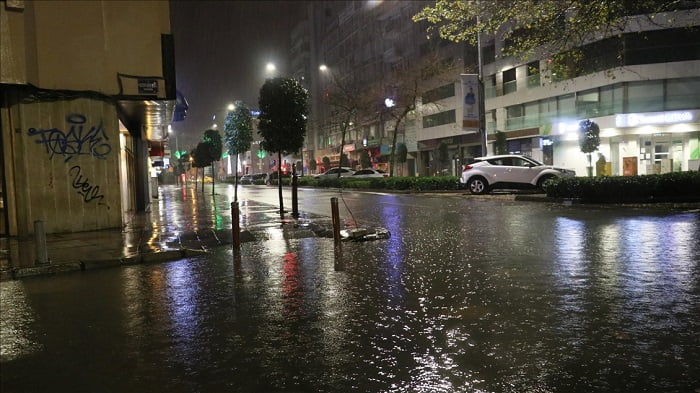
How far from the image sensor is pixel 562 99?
41500 mm

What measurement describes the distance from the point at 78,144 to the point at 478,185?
17.0m

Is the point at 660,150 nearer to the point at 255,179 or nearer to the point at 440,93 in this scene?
the point at 440,93

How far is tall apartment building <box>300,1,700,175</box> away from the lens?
3525 cm

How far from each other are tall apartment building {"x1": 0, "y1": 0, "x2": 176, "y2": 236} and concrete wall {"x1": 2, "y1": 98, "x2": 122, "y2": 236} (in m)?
0.02

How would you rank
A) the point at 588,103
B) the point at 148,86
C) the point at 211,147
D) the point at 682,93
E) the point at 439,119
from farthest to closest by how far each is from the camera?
the point at 439,119
the point at 211,147
the point at 588,103
the point at 682,93
the point at 148,86

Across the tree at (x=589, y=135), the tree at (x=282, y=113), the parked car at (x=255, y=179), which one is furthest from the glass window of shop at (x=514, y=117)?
the parked car at (x=255, y=179)

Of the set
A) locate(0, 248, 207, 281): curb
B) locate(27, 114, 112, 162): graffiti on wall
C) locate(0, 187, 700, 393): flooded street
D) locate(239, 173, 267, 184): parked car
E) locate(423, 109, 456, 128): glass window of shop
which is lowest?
locate(0, 187, 700, 393): flooded street

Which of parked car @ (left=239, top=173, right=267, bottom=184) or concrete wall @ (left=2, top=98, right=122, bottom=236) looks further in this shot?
parked car @ (left=239, top=173, right=267, bottom=184)

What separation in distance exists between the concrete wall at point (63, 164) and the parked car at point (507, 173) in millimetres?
15818

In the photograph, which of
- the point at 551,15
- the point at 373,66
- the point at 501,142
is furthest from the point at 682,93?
the point at 373,66

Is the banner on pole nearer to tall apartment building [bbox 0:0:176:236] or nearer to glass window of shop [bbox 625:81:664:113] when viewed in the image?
glass window of shop [bbox 625:81:664:113]

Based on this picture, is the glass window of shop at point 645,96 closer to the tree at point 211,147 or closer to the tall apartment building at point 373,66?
the tall apartment building at point 373,66

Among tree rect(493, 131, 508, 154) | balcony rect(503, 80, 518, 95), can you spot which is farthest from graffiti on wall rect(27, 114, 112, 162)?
balcony rect(503, 80, 518, 95)

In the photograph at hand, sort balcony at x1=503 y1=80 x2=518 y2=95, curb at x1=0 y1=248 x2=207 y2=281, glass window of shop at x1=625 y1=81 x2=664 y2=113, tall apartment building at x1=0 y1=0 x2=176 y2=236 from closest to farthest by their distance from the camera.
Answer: curb at x1=0 y1=248 x2=207 y2=281 → tall apartment building at x1=0 y1=0 x2=176 y2=236 → glass window of shop at x1=625 y1=81 x2=664 y2=113 → balcony at x1=503 y1=80 x2=518 y2=95
